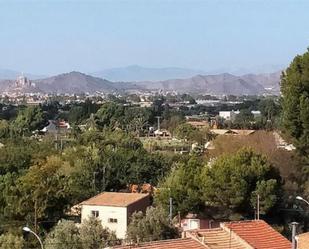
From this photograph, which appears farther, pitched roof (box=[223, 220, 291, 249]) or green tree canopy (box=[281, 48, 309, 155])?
green tree canopy (box=[281, 48, 309, 155])

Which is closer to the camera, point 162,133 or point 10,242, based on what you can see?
point 10,242

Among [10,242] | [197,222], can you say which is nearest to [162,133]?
[197,222]

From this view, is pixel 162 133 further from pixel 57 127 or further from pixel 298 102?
pixel 298 102

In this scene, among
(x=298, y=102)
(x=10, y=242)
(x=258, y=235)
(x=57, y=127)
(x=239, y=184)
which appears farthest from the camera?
(x=57, y=127)

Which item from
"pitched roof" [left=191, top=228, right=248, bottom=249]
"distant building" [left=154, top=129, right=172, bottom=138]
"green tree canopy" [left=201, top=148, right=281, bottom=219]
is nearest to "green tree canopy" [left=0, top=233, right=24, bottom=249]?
"pitched roof" [left=191, top=228, right=248, bottom=249]

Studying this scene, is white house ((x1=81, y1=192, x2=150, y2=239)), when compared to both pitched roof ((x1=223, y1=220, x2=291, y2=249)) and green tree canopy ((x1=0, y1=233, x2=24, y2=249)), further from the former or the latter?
pitched roof ((x1=223, y1=220, x2=291, y2=249))

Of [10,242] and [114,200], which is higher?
[114,200]

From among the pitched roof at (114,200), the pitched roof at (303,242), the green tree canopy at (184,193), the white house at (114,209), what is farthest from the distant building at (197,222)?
the pitched roof at (303,242)
